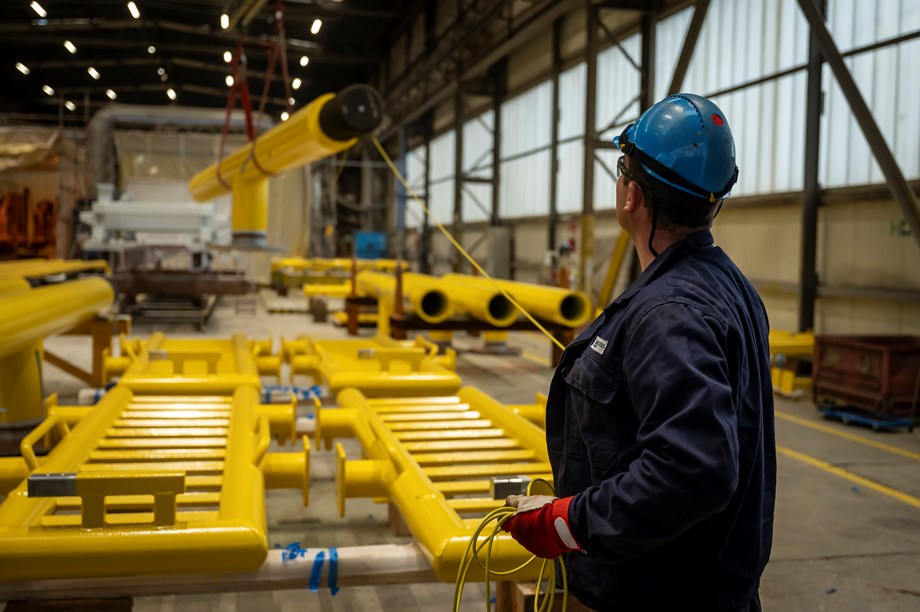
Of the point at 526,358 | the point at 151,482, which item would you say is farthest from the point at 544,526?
the point at 526,358

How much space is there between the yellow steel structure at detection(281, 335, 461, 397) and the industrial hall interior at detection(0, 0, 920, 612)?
31 mm

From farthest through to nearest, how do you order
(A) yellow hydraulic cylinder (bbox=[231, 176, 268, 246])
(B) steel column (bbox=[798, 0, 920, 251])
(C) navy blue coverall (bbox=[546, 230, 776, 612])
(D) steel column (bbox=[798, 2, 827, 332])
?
(D) steel column (bbox=[798, 2, 827, 332]) < (B) steel column (bbox=[798, 0, 920, 251]) < (A) yellow hydraulic cylinder (bbox=[231, 176, 268, 246]) < (C) navy blue coverall (bbox=[546, 230, 776, 612])

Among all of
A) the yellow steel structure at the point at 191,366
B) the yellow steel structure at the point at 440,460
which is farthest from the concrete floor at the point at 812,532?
the yellow steel structure at the point at 191,366

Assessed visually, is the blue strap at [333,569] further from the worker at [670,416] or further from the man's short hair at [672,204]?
the man's short hair at [672,204]

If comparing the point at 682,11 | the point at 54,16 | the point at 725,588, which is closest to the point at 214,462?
the point at 725,588

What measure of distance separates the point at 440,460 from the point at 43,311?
7.89ft

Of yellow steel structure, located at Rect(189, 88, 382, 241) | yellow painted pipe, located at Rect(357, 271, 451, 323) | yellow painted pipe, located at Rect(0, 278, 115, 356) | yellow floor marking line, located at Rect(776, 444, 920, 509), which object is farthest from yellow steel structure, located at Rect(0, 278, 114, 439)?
yellow floor marking line, located at Rect(776, 444, 920, 509)

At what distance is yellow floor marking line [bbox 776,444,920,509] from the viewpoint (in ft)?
15.1

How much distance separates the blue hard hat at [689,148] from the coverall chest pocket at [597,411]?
372 mm

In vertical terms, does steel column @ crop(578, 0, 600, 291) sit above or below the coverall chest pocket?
above

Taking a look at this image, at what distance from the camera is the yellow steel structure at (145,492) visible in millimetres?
2215

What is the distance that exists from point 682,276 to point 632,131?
318 mm

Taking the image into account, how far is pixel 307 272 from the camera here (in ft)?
56.4

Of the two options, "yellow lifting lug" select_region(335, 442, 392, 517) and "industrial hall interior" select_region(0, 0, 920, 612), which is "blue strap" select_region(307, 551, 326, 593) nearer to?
"industrial hall interior" select_region(0, 0, 920, 612)
